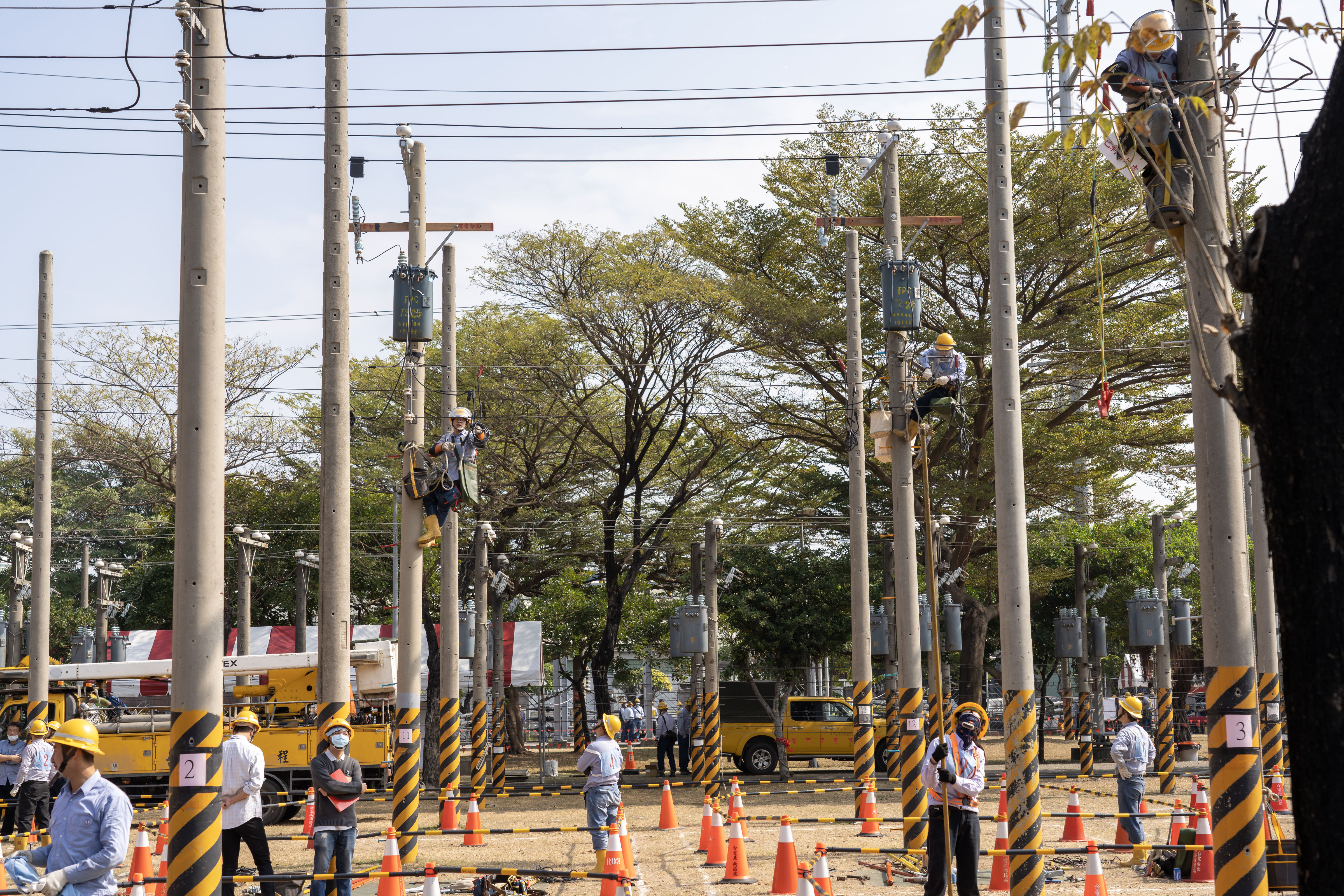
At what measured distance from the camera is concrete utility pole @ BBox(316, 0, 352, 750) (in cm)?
1259

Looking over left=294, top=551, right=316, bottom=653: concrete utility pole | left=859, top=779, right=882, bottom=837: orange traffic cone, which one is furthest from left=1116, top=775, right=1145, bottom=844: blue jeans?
left=294, top=551, right=316, bottom=653: concrete utility pole

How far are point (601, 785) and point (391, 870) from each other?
3298 millimetres

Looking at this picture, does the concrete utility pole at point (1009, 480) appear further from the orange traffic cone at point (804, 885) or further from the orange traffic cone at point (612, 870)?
the orange traffic cone at point (612, 870)

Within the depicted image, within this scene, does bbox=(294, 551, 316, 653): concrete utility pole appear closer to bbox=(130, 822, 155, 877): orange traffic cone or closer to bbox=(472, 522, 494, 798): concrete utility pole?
bbox=(472, 522, 494, 798): concrete utility pole

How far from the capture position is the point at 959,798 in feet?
36.0

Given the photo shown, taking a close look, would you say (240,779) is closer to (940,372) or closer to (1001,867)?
(1001,867)

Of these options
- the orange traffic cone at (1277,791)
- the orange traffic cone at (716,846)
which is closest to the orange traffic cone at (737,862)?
the orange traffic cone at (716,846)

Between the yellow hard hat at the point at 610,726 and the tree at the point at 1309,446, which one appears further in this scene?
the yellow hard hat at the point at 610,726

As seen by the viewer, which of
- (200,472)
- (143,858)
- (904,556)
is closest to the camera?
(200,472)

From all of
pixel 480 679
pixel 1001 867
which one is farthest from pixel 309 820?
pixel 1001 867

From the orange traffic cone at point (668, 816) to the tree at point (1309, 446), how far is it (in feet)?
53.4

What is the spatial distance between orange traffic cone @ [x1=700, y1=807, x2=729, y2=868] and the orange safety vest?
16.4 feet

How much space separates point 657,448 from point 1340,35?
32.9 metres

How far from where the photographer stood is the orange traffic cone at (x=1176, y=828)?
14297mm
